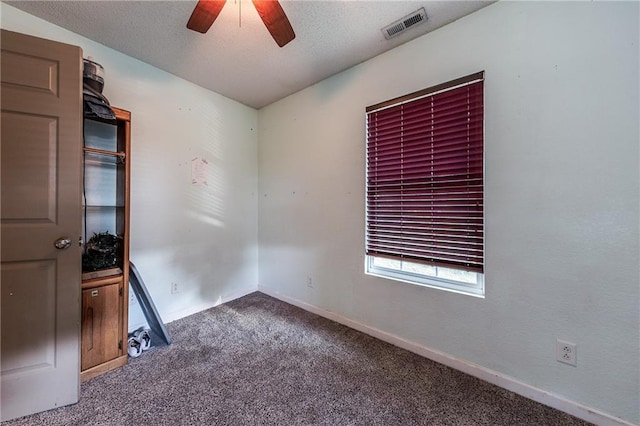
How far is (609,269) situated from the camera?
1310 millimetres

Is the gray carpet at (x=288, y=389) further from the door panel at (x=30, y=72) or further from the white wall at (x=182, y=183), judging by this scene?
the door panel at (x=30, y=72)

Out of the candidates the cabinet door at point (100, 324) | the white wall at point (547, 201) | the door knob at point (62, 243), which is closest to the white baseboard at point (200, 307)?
the cabinet door at point (100, 324)

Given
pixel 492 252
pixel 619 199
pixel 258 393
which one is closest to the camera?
pixel 619 199

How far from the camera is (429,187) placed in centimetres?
193

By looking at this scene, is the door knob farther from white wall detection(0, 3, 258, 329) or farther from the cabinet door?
white wall detection(0, 3, 258, 329)

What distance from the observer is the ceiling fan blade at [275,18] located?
4.51ft

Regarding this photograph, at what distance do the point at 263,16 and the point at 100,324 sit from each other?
2.32 metres

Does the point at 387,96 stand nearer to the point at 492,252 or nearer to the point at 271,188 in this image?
the point at 492,252

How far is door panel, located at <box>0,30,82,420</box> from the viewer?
1308 millimetres

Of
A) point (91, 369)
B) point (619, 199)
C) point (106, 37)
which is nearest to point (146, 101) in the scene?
point (106, 37)

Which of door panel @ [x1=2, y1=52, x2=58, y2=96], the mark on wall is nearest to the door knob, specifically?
door panel @ [x1=2, y1=52, x2=58, y2=96]

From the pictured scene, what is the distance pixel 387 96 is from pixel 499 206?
128 cm

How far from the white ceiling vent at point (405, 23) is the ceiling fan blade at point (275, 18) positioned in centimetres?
83

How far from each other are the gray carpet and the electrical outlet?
0.98ft
